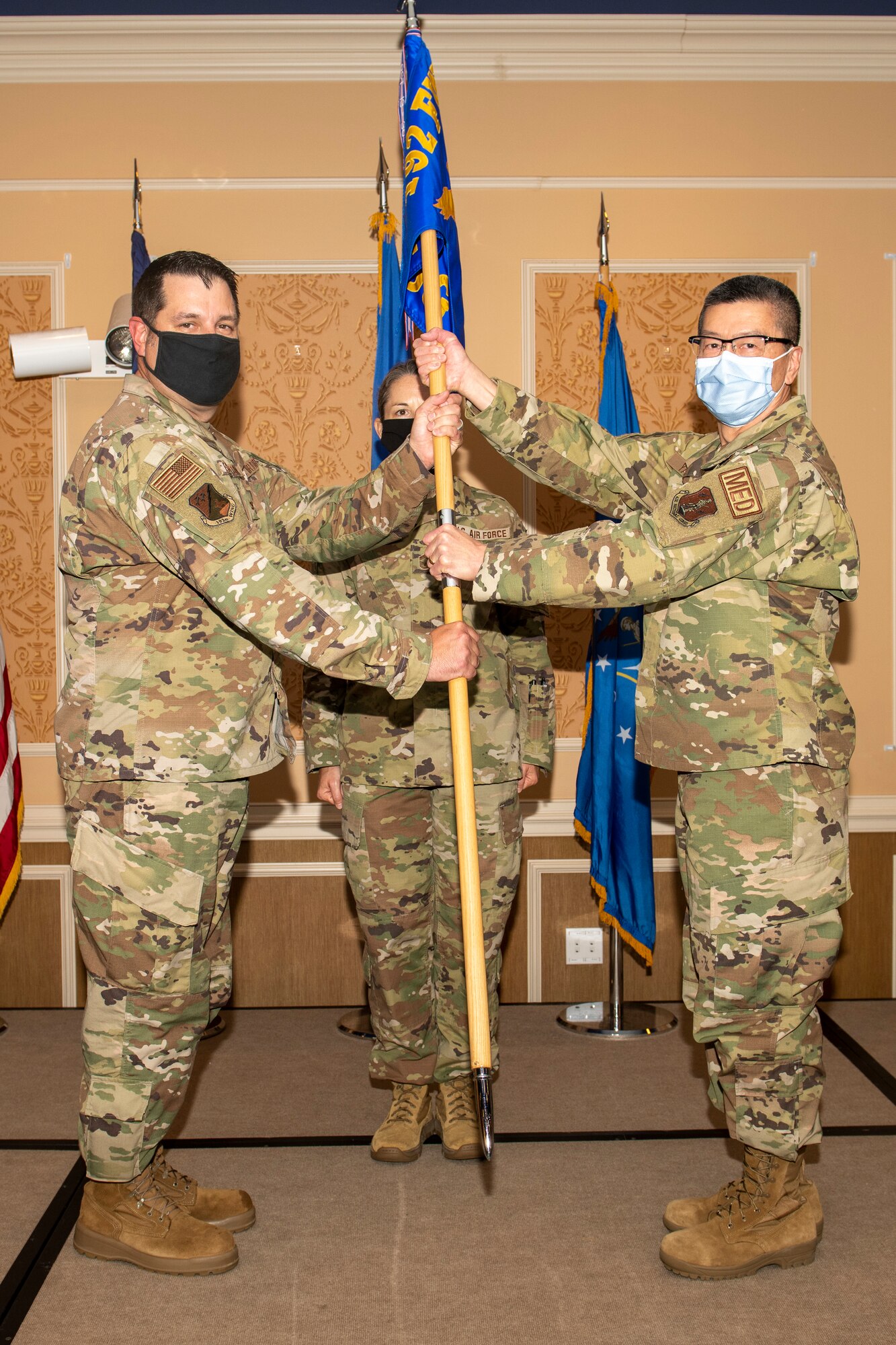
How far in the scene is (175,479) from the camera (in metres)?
2.12

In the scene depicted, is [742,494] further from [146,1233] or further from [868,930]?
[868,930]

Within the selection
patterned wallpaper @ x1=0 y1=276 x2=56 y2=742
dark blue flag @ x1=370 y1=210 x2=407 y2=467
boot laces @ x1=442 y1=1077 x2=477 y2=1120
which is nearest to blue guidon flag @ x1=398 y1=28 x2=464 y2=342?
dark blue flag @ x1=370 y1=210 x2=407 y2=467

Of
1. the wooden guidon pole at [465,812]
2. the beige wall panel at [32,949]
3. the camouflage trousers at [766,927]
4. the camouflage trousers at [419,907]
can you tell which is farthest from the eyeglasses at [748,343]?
the beige wall panel at [32,949]

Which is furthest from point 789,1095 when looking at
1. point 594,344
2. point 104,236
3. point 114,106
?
point 114,106

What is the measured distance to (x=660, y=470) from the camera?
2.70 meters

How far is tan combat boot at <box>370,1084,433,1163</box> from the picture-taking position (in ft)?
9.05

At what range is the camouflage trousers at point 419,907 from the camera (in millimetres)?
2832

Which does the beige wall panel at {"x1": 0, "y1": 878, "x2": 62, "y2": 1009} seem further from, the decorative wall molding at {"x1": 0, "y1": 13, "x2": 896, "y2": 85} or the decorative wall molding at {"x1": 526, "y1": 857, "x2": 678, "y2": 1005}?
the decorative wall molding at {"x1": 0, "y1": 13, "x2": 896, "y2": 85}

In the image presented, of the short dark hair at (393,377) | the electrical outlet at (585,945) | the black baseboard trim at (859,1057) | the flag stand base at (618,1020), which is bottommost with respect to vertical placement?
the black baseboard trim at (859,1057)

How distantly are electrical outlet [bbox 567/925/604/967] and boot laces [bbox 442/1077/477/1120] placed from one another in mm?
1053

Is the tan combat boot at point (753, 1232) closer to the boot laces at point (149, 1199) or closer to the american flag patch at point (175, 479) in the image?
the boot laces at point (149, 1199)

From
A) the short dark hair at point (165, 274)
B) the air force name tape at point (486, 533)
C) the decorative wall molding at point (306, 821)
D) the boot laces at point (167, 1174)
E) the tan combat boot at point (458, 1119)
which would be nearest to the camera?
the short dark hair at point (165, 274)

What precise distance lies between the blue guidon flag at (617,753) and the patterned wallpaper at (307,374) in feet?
2.61

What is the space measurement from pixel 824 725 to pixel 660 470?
0.73 meters
